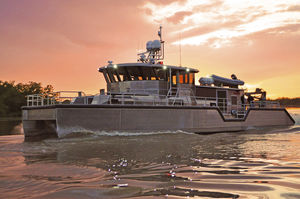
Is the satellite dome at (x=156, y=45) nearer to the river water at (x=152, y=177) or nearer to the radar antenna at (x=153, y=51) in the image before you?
the radar antenna at (x=153, y=51)

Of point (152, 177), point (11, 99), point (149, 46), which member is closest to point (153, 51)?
point (149, 46)

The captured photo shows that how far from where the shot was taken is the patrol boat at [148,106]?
1067 centimetres

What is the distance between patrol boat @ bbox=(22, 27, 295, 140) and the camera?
35.0 feet

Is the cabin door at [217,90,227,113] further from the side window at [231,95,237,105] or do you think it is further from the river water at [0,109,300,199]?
the river water at [0,109,300,199]

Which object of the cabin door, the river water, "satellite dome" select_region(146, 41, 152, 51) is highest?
"satellite dome" select_region(146, 41, 152, 51)

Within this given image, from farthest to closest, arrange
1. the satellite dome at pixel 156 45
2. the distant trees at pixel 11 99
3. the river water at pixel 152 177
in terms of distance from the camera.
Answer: the distant trees at pixel 11 99 → the satellite dome at pixel 156 45 → the river water at pixel 152 177

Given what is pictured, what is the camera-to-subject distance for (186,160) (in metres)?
5.77

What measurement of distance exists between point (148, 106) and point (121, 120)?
147 cm

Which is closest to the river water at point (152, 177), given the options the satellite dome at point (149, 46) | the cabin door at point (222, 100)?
the cabin door at point (222, 100)

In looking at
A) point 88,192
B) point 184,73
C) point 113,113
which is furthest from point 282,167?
point 184,73

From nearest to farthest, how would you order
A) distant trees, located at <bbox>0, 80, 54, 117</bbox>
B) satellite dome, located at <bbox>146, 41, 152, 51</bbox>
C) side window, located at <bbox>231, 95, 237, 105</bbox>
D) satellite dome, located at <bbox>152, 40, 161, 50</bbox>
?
satellite dome, located at <bbox>152, 40, 161, 50</bbox>, satellite dome, located at <bbox>146, 41, 152, 51</bbox>, side window, located at <bbox>231, 95, 237, 105</bbox>, distant trees, located at <bbox>0, 80, 54, 117</bbox>

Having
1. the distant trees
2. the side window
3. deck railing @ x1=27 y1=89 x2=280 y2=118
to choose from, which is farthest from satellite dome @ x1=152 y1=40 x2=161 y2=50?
the distant trees

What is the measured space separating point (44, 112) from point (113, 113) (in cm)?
292

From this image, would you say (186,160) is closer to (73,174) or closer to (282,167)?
(282,167)
